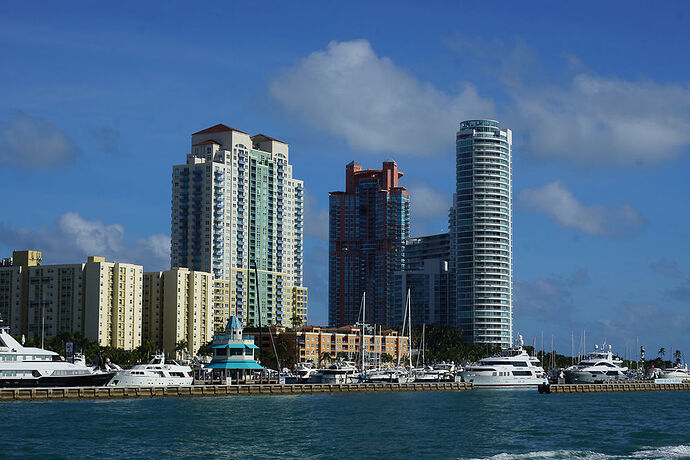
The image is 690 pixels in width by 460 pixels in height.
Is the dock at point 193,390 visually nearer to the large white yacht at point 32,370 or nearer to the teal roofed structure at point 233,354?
the large white yacht at point 32,370

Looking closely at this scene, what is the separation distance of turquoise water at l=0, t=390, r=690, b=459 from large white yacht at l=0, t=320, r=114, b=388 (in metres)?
9.18

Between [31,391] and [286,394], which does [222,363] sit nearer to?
[286,394]

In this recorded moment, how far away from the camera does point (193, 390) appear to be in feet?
502

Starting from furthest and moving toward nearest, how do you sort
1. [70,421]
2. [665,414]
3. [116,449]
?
[665,414] → [70,421] → [116,449]

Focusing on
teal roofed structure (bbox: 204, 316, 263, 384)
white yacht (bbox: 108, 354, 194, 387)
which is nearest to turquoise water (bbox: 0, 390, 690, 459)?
white yacht (bbox: 108, 354, 194, 387)

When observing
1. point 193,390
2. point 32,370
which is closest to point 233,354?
point 193,390

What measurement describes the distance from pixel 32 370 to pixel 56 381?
12.1 ft

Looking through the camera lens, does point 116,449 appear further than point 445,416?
No

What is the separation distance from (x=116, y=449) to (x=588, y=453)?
128 feet

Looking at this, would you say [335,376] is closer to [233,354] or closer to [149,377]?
[233,354]

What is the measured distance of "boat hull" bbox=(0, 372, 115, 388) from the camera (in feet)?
461

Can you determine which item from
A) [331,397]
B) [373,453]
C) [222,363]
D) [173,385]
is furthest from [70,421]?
[222,363]

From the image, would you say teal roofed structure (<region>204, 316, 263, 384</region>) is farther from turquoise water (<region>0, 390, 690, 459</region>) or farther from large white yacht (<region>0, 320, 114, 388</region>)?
large white yacht (<region>0, 320, 114, 388</region>)

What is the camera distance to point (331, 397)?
A: 159m
